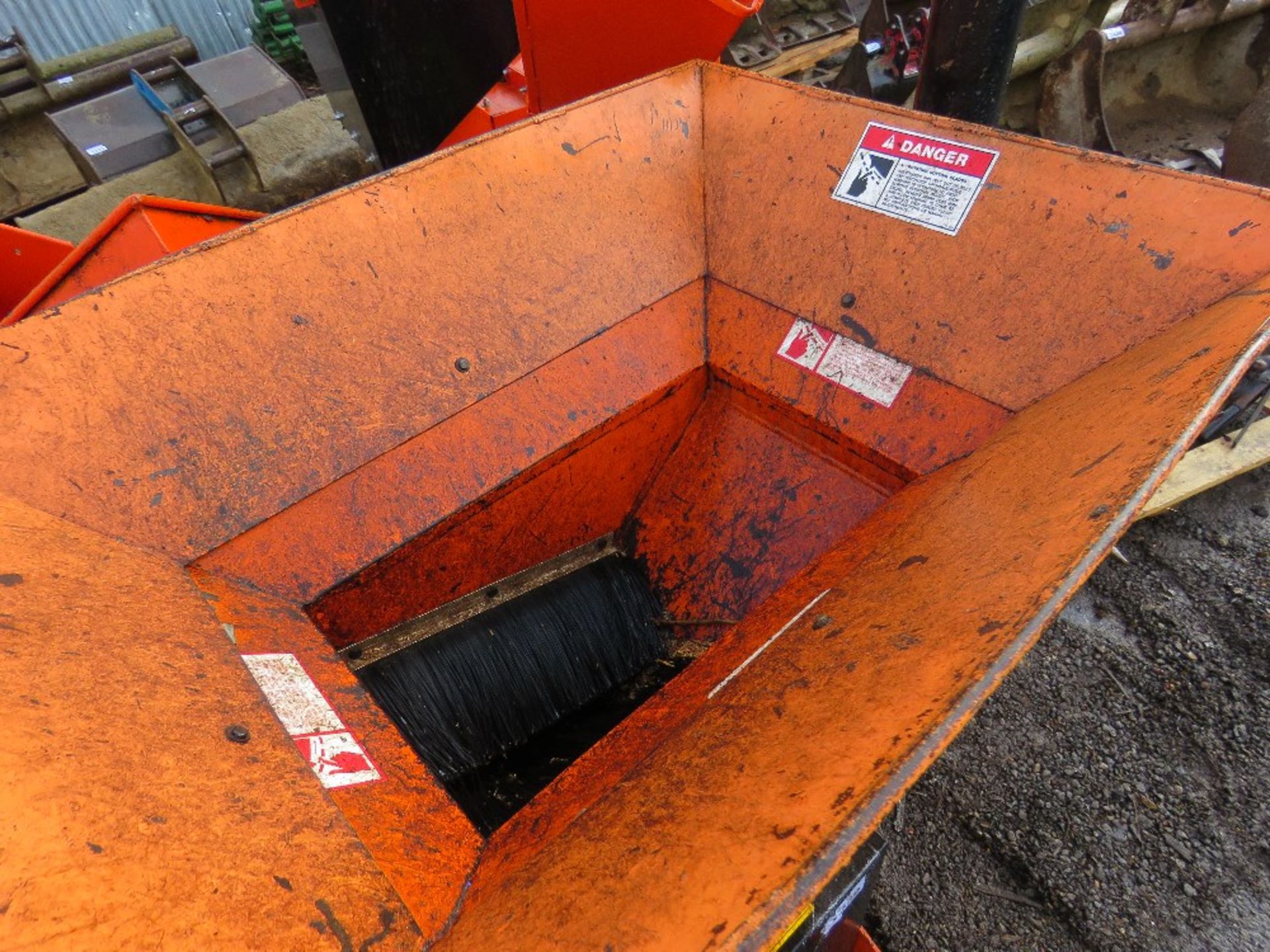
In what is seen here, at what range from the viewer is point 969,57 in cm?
206

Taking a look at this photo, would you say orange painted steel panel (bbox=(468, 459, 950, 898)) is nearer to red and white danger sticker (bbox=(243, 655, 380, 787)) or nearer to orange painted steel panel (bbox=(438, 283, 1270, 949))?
orange painted steel panel (bbox=(438, 283, 1270, 949))

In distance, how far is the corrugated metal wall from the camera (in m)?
4.57

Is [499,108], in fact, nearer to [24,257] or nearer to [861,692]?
[24,257]

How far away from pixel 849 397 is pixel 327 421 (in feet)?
3.17

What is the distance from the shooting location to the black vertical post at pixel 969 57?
1993 millimetres

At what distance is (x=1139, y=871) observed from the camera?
1.68 m

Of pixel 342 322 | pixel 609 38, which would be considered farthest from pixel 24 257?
pixel 609 38

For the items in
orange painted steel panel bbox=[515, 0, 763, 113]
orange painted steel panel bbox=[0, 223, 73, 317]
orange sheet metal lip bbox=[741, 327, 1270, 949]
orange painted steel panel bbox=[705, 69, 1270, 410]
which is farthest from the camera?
orange painted steel panel bbox=[0, 223, 73, 317]

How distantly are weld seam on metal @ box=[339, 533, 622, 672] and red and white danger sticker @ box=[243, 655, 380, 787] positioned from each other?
1.06 feet

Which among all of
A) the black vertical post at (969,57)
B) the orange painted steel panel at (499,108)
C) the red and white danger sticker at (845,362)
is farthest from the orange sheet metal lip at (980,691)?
the orange painted steel panel at (499,108)

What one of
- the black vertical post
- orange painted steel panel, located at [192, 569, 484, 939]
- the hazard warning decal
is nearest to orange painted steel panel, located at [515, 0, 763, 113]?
the hazard warning decal

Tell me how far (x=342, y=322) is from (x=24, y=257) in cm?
184

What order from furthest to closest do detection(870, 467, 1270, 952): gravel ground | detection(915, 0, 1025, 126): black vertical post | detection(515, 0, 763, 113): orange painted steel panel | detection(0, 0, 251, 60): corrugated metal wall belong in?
detection(0, 0, 251, 60): corrugated metal wall
detection(915, 0, 1025, 126): black vertical post
detection(515, 0, 763, 113): orange painted steel panel
detection(870, 467, 1270, 952): gravel ground

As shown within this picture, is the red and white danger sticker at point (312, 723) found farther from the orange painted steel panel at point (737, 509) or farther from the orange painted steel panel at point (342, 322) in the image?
the orange painted steel panel at point (737, 509)
